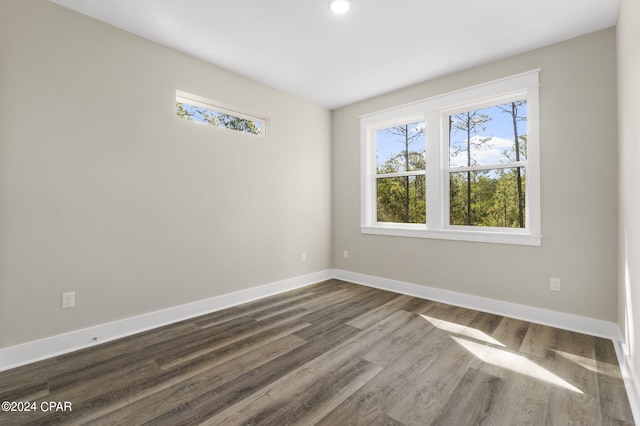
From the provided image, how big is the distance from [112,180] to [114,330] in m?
1.28

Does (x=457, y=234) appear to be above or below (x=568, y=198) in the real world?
below

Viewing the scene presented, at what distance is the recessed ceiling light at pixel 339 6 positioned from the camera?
7.23 feet

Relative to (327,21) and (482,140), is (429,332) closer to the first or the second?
(482,140)

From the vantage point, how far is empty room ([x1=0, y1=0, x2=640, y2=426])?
5.93ft

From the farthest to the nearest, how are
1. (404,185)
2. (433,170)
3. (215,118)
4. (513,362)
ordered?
(404,185), (433,170), (215,118), (513,362)

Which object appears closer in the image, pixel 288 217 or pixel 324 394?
pixel 324 394

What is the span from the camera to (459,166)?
136 inches

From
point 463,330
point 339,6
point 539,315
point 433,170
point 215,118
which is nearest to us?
point 339,6

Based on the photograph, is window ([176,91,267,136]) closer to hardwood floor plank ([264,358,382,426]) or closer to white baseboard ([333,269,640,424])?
white baseboard ([333,269,640,424])

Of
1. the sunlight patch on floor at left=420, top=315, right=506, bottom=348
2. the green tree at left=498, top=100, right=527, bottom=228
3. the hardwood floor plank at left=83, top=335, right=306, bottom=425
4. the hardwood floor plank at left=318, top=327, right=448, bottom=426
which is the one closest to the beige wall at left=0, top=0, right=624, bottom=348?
the green tree at left=498, top=100, right=527, bottom=228

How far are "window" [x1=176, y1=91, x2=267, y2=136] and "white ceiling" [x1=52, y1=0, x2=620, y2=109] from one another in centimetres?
43

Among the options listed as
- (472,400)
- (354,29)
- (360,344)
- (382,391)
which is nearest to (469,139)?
(354,29)

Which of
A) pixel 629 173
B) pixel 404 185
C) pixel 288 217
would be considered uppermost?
pixel 404 185

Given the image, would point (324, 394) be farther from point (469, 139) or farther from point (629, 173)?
point (469, 139)
